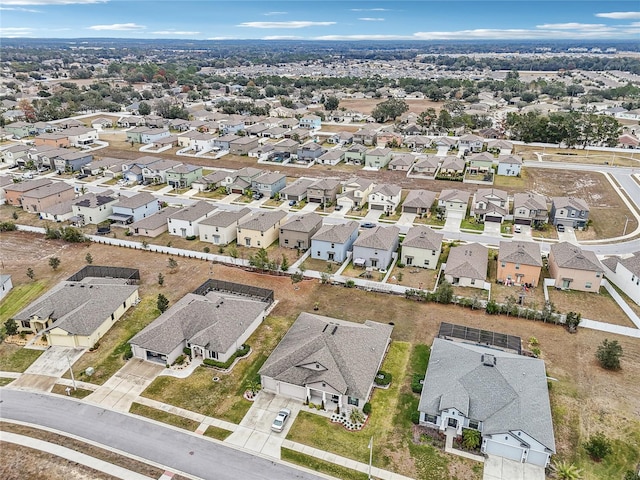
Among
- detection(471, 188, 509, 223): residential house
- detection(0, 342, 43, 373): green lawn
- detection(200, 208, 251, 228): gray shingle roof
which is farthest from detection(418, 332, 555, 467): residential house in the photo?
detection(471, 188, 509, 223): residential house

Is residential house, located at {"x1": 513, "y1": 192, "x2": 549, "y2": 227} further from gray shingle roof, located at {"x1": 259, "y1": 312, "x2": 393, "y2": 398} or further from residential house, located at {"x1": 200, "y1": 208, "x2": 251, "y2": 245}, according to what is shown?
residential house, located at {"x1": 200, "y1": 208, "x2": 251, "y2": 245}

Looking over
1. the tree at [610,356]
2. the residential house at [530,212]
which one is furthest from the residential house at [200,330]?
the residential house at [530,212]

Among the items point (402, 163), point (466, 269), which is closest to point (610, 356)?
point (466, 269)

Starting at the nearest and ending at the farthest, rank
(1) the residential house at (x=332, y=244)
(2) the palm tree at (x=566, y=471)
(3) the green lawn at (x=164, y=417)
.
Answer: (2) the palm tree at (x=566, y=471) < (3) the green lawn at (x=164, y=417) < (1) the residential house at (x=332, y=244)

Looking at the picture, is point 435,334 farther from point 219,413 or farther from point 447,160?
point 447,160

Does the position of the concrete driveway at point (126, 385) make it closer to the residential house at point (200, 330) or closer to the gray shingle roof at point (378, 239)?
the residential house at point (200, 330)

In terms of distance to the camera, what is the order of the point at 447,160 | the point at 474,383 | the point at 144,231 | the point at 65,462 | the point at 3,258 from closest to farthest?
the point at 65,462
the point at 474,383
the point at 3,258
the point at 144,231
the point at 447,160

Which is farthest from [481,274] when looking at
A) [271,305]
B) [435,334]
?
[271,305]
